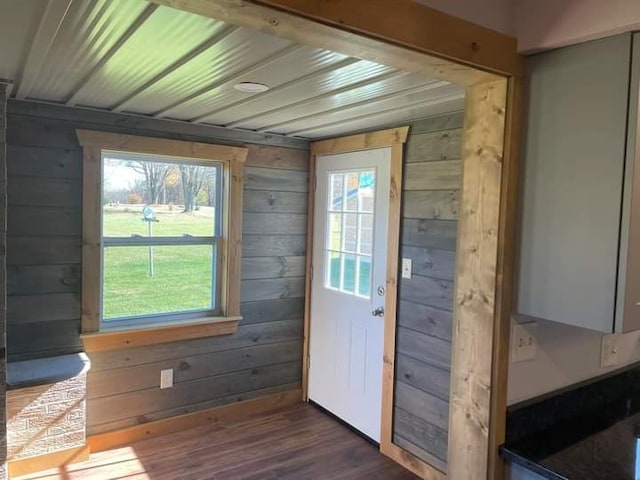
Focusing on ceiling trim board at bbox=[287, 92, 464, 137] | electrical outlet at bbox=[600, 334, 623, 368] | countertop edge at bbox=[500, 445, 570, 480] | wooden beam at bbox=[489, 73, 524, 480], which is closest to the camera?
countertop edge at bbox=[500, 445, 570, 480]

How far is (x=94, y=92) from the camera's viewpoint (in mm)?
2412

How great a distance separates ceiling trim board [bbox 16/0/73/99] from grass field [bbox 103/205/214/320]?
1.05 meters

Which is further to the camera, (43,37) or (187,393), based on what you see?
(187,393)

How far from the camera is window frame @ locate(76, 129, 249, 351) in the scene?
2.85 meters

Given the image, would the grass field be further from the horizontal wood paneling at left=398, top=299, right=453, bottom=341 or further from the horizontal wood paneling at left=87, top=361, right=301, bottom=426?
the horizontal wood paneling at left=398, top=299, right=453, bottom=341

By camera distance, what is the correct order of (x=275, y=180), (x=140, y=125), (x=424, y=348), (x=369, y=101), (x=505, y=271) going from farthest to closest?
(x=275, y=180) < (x=140, y=125) < (x=424, y=348) < (x=369, y=101) < (x=505, y=271)

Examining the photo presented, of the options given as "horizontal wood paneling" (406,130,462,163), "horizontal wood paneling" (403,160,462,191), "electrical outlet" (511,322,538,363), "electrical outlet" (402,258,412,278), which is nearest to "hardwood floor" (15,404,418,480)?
"electrical outlet" (402,258,412,278)

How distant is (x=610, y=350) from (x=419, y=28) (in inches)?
58.0

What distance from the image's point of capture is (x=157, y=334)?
3100 mm

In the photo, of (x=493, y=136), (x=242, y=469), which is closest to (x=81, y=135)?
(x=242, y=469)

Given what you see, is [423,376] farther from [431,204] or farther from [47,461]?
[47,461]

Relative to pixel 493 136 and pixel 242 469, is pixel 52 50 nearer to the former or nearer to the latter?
Result: pixel 493 136

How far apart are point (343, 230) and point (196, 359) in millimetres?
1357

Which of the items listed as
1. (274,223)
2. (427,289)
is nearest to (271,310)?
(274,223)
